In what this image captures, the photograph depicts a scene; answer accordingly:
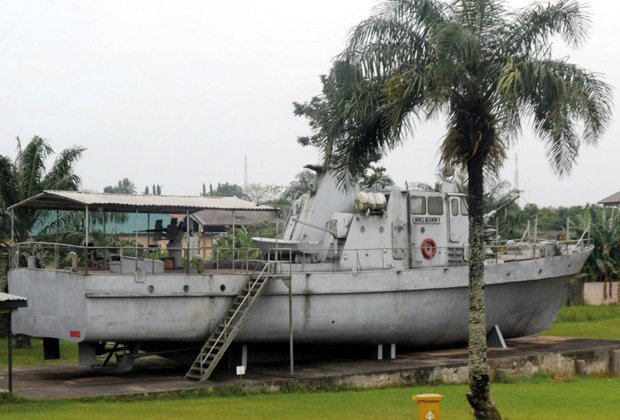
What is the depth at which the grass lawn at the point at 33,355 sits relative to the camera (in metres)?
27.6

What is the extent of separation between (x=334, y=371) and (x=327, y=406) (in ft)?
12.3

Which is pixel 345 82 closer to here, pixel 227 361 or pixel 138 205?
pixel 138 205

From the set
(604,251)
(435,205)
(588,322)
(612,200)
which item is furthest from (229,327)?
(612,200)

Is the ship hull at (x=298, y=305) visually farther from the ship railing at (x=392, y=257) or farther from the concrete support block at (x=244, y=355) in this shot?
the ship railing at (x=392, y=257)

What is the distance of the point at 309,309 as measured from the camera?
78.9 feet

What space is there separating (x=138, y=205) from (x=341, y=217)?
591cm

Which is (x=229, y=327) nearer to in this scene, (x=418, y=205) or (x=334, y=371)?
(x=334, y=371)

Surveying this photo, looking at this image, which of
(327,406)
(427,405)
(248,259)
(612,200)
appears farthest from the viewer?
(612,200)

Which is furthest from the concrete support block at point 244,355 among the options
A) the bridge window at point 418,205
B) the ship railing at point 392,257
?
the bridge window at point 418,205

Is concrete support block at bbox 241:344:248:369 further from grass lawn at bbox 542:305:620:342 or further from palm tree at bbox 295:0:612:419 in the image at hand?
grass lawn at bbox 542:305:620:342

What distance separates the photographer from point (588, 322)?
38094mm

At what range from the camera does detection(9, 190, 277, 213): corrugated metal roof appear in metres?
22.2

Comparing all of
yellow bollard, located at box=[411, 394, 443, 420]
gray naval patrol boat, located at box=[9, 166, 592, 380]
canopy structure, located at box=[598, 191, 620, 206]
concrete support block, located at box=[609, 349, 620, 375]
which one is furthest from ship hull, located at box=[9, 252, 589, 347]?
canopy structure, located at box=[598, 191, 620, 206]

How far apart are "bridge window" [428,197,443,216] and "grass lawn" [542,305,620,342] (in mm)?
8398
